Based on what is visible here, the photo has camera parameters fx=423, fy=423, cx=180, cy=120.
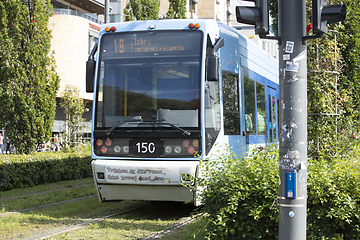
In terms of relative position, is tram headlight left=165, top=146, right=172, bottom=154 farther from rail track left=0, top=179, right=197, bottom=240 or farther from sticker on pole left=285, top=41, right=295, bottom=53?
sticker on pole left=285, top=41, right=295, bottom=53

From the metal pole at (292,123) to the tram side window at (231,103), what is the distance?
13.6 ft

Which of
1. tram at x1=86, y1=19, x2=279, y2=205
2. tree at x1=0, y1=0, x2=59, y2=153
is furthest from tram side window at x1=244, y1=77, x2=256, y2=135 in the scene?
tree at x1=0, y1=0, x2=59, y2=153

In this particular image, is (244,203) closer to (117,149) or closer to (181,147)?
(181,147)

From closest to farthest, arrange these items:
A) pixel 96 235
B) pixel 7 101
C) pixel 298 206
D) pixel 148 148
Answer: pixel 298 206
pixel 96 235
pixel 148 148
pixel 7 101

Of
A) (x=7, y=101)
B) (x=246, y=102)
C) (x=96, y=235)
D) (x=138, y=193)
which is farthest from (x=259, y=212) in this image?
(x=7, y=101)

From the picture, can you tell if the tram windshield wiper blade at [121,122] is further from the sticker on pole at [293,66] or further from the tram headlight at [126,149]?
the sticker on pole at [293,66]

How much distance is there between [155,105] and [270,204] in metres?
3.35

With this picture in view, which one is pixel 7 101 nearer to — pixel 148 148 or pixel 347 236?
pixel 148 148

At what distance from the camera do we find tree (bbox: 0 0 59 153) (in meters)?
14.6

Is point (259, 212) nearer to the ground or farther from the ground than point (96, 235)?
farther from the ground

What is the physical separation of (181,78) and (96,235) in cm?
307

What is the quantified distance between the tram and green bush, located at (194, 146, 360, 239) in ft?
6.81

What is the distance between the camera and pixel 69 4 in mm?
44125

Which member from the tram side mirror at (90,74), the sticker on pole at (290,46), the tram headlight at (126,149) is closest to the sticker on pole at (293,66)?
the sticker on pole at (290,46)
